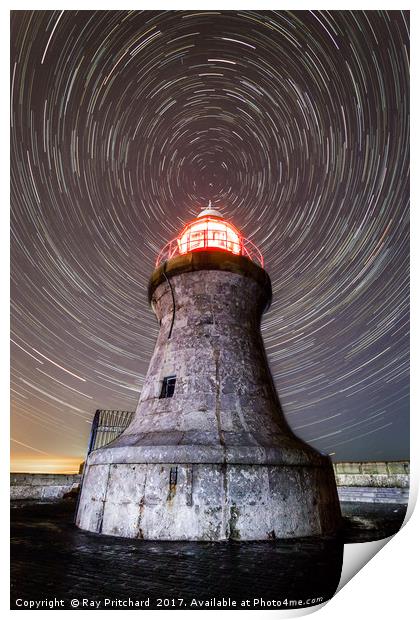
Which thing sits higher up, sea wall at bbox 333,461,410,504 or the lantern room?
the lantern room

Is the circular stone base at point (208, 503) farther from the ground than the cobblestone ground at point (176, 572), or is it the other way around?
the circular stone base at point (208, 503)

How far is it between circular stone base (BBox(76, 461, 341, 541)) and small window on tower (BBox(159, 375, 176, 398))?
1611 millimetres

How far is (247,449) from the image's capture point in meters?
5.13

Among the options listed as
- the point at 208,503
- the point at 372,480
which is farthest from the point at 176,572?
the point at 372,480

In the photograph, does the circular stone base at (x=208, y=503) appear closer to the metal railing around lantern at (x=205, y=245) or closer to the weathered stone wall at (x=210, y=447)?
the weathered stone wall at (x=210, y=447)

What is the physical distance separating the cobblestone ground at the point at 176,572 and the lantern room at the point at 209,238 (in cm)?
568

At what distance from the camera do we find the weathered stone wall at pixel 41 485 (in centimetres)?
1180

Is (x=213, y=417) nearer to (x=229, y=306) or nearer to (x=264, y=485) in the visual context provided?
(x=264, y=485)

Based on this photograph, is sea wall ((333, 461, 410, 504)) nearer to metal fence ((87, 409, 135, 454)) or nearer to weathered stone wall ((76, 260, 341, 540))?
weathered stone wall ((76, 260, 341, 540))

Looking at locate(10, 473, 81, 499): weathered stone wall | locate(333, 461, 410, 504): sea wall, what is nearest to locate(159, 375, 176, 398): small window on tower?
locate(10, 473, 81, 499): weathered stone wall

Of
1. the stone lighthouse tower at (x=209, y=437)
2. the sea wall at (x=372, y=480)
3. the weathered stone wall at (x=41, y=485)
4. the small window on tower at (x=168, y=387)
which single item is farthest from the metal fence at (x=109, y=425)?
the sea wall at (x=372, y=480)

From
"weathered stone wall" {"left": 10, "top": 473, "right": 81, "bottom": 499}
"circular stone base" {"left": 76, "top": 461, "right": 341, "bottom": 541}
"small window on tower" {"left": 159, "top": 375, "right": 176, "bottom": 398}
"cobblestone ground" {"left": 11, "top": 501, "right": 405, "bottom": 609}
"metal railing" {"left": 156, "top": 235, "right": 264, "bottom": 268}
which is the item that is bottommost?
"cobblestone ground" {"left": 11, "top": 501, "right": 405, "bottom": 609}

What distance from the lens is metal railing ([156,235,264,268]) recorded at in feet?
26.5

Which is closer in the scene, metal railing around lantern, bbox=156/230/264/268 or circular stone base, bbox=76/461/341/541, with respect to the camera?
circular stone base, bbox=76/461/341/541
